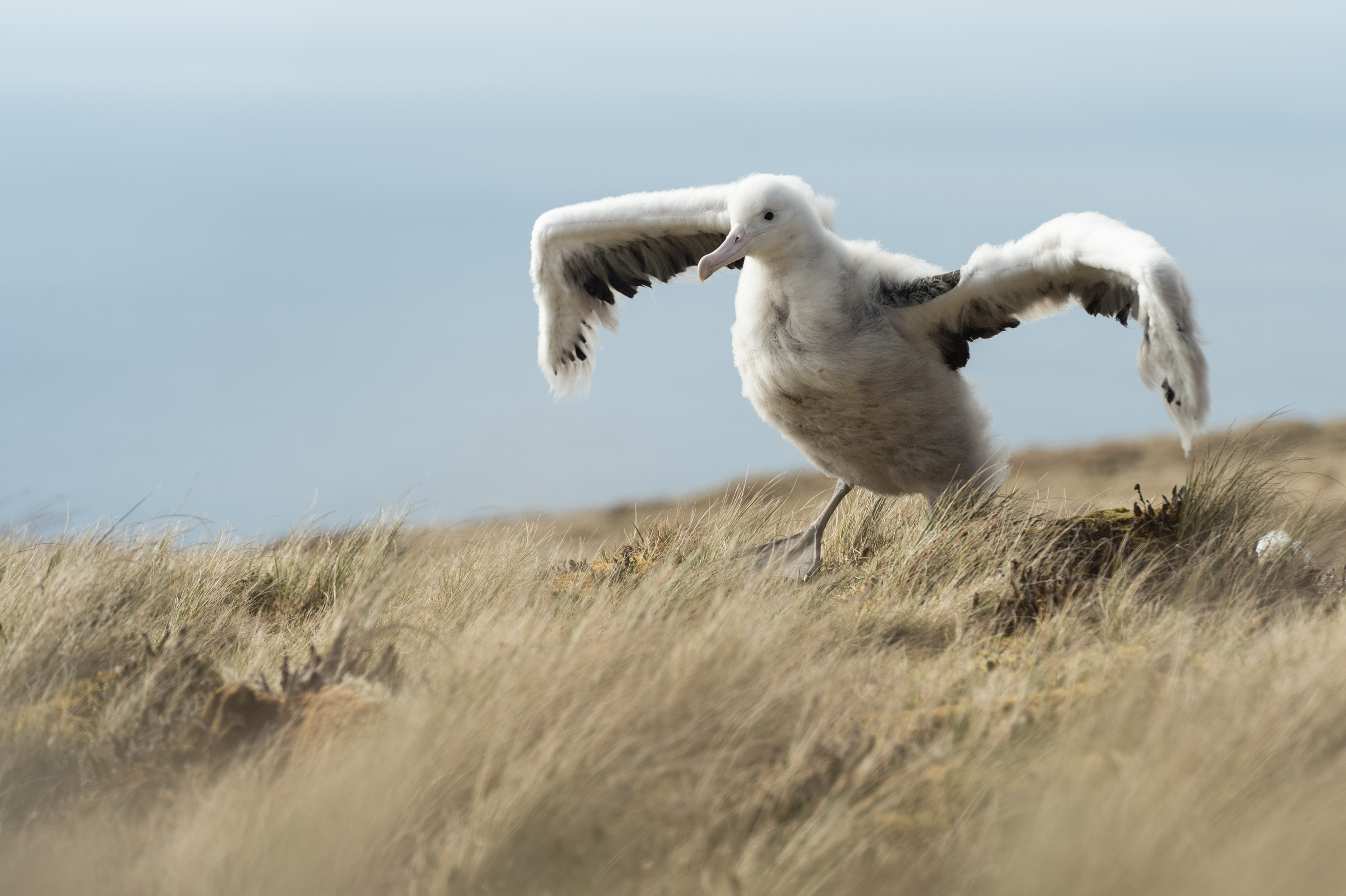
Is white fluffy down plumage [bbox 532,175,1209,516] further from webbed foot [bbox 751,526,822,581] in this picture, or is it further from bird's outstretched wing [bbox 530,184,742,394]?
webbed foot [bbox 751,526,822,581]

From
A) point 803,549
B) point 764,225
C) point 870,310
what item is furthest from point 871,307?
point 803,549

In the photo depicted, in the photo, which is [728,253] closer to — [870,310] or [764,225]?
[764,225]

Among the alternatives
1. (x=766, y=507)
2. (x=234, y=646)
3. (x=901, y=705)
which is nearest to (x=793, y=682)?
(x=901, y=705)

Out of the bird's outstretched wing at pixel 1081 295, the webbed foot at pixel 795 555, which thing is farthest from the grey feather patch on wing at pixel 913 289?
the webbed foot at pixel 795 555

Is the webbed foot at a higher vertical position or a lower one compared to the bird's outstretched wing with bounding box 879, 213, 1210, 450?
lower

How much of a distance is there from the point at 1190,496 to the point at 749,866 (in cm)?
446

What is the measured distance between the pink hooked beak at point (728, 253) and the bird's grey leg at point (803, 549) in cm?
163

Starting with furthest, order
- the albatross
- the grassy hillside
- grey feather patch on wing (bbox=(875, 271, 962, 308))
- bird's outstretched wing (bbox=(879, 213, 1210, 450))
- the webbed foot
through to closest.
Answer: the webbed foot
grey feather patch on wing (bbox=(875, 271, 962, 308))
the albatross
bird's outstretched wing (bbox=(879, 213, 1210, 450))
the grassy hillside

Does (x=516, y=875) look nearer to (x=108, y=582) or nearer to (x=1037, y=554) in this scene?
(x=108, y=582)

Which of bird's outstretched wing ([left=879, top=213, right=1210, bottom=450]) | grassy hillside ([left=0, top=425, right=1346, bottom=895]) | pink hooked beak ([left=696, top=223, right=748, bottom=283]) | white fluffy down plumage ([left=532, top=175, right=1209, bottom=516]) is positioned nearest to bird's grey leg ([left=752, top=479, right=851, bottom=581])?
white fluffy down plumage ([left=532, top=175, right=1209, bottom=516])

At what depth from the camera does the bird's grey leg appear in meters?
6.20

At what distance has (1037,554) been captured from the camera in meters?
5.68

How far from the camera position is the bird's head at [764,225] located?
5.41 metres

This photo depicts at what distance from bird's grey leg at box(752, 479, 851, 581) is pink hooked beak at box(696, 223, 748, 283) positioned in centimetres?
163
